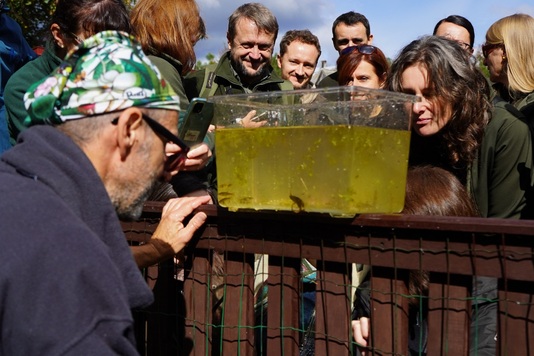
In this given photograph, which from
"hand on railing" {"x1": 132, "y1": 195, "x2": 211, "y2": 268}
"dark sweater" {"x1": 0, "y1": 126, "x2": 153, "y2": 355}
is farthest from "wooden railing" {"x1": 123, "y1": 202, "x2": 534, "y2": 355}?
"dark sweater" {"x1": 0, "y1": 126, "x2": 153, "y2": 355}

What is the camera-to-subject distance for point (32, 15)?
1157cm

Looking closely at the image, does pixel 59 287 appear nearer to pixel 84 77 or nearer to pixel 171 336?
pixel 84 77

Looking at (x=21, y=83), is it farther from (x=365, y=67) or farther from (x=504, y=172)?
(x=504, y=172)

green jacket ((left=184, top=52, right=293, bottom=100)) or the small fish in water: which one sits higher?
green jacket ((left=184, top=52, right=293, bottom=100))

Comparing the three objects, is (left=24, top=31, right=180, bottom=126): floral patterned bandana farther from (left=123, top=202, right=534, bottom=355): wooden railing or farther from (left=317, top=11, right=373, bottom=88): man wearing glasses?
(left=317, top=11, right=373, bottom=88): man wearing glasses

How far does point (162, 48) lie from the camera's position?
410cm

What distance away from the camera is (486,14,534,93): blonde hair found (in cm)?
425

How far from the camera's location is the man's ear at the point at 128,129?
79.2 inches

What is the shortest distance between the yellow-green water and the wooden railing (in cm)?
15

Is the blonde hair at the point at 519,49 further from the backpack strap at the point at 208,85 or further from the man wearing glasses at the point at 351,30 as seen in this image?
the man wearing glasses at the point at 351,30

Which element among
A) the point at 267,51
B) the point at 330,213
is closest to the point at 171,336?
the point at 330,213

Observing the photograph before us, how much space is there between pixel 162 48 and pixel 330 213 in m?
1.83

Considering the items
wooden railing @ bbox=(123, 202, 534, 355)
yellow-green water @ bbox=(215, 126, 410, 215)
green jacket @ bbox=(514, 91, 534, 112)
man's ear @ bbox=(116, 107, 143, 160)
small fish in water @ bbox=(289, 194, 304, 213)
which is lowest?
wooden railing @ bbox=(123, 202, 534, 355)

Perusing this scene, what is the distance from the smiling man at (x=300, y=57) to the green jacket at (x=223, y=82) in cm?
94
